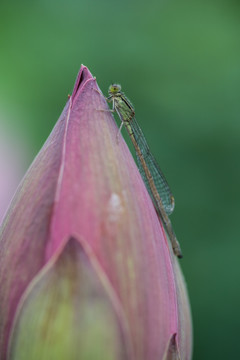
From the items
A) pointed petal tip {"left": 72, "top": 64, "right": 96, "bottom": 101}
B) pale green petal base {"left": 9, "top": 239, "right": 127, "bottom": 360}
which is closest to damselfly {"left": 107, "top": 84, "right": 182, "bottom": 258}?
pointed petal tip {"left": 72, "top": 64, "right": 96, "bottom": 101}

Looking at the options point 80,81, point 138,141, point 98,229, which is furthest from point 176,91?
point 98,229

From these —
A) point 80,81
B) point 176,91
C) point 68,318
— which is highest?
point 176,91

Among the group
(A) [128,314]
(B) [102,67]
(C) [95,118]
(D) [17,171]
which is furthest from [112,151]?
(B) [102,67]

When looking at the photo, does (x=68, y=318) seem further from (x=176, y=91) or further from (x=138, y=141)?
(x=176, y=91)

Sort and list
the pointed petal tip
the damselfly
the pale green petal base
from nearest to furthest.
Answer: the pale green petal base < the pointed petal tip < the damselfly

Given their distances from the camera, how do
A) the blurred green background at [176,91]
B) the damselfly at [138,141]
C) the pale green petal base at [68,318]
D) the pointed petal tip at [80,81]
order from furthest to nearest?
the blurred green background at [176,91] → the damselfly at [138,141] → the pointed petal tip at [80,81] → the pale green petal base at [68,318]

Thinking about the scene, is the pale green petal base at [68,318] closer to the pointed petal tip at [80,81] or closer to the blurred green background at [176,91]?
the pointed petal tip at [80,81]

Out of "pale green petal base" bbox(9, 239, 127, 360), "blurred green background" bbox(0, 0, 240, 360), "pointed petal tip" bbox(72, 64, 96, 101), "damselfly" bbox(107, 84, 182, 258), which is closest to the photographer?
"pale green petal base" bbox(9, 239, 127, 360)

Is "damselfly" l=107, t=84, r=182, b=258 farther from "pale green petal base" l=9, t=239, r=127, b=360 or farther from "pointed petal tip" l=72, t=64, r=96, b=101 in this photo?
"pale green petal base" l=9, t=239, r=127, b=360

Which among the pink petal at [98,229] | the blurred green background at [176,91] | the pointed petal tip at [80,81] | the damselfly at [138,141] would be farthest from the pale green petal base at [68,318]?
the blurred green background at [176,91]
